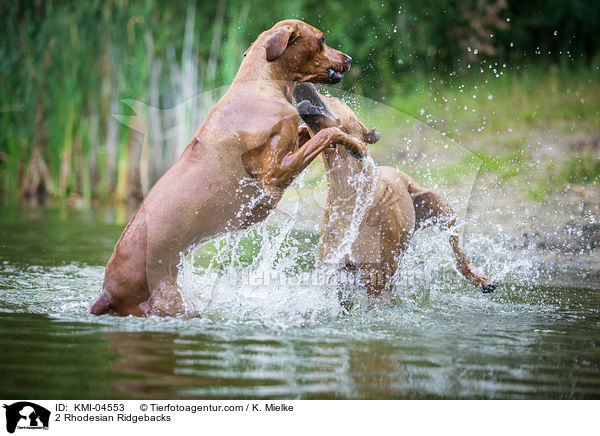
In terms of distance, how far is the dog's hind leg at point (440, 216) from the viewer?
17.0 ft

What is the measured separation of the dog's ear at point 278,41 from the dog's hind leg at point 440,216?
1.38 m

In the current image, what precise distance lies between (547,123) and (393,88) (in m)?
4.40

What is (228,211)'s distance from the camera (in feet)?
14.8

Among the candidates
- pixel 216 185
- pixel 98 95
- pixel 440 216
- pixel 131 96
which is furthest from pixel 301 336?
pixel 98 95

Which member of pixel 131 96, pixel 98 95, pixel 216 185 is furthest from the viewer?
pixel 98 95

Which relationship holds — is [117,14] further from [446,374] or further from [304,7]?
[446,374]

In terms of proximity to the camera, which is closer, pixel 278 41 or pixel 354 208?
pixel 278 41

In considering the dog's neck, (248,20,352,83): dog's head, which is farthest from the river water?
(248,20,352,83): dog's head

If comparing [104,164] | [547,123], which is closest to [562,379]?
[547,123]

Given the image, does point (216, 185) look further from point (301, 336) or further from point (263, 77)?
point (301, 336)

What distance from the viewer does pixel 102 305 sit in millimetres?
4453

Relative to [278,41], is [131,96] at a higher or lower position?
higher

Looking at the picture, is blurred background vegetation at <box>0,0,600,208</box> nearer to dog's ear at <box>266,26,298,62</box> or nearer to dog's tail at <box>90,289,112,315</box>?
dog's ear at <box>266,26,298,62</box>
